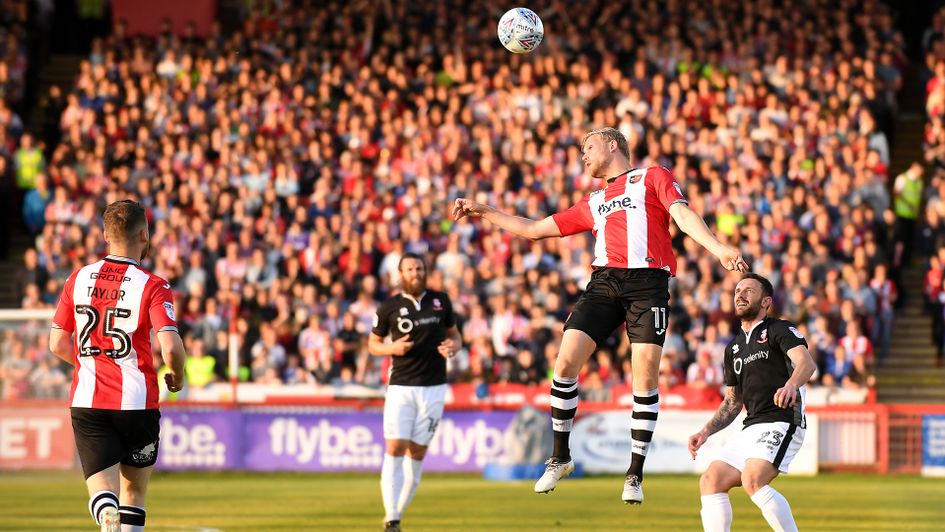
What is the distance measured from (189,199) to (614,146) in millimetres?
16021

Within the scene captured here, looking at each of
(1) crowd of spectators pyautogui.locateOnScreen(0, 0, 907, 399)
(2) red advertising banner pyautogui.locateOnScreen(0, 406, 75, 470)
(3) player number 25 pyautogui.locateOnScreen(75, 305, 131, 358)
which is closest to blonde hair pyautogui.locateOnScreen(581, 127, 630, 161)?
(3) player number 25 pyautogui.locateOnScreen(75, 305, 131, 358)

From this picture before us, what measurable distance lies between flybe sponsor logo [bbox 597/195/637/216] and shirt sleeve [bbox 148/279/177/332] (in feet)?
11.1

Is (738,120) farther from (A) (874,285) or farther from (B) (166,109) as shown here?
(B) (166,109)

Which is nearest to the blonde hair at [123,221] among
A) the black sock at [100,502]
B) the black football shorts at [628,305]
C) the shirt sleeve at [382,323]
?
the black sock at [100,502]

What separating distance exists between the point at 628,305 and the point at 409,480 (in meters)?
3.93

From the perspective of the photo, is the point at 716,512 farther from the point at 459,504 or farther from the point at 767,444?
the point at 459,504

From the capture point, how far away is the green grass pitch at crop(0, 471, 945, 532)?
15117 mm

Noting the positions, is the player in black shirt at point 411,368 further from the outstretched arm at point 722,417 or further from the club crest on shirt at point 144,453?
the club crest on shirt at point 144,453

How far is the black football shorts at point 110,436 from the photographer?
9.27m

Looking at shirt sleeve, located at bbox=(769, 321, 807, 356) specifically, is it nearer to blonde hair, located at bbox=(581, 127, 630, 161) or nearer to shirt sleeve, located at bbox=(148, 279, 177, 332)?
blonde hair, located at bbox=(581, 127, 630, 161)

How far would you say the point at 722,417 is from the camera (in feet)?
36.3

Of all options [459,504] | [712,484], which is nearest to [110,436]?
[712,484]

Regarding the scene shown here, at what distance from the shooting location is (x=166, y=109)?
2702 cm

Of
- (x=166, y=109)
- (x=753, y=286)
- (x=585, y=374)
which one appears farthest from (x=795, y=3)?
(x=753, y=286)
